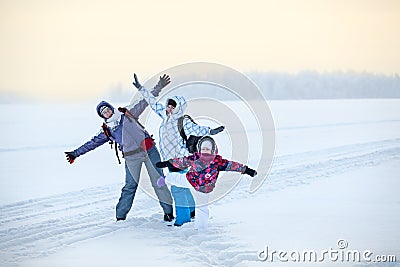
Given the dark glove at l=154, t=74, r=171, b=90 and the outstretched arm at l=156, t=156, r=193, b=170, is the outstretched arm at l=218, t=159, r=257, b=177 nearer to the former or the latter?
Answer: the outstretched arm at l=156, t=156, r=193, b=170

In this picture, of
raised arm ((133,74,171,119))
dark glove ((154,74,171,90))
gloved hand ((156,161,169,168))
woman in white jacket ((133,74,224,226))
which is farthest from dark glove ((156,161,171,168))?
dark glove ((154,74,171,90))

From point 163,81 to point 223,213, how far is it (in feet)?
5.07

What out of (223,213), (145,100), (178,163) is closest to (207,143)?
(178,163)

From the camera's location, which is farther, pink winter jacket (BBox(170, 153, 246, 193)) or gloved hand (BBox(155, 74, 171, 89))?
gloved hand (BBox(155, 74, 171, 89))

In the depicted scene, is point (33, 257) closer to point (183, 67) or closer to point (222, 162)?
point (222, 162)

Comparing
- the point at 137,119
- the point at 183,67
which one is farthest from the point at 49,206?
the point at 183,67

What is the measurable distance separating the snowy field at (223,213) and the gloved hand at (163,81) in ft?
4.40

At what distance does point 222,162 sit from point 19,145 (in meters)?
6.55

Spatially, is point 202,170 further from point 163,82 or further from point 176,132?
point 163,82

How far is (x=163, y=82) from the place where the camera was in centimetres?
561

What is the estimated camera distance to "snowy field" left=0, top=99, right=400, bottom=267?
4.84m

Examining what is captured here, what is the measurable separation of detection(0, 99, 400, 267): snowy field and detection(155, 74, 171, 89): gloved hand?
1340mm

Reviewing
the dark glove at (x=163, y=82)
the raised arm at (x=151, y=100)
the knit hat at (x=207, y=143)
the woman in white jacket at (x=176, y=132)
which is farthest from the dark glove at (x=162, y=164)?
the dark glove at (x=163, y=82)

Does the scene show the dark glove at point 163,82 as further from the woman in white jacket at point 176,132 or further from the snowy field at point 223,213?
the snowy field at point 223,213
